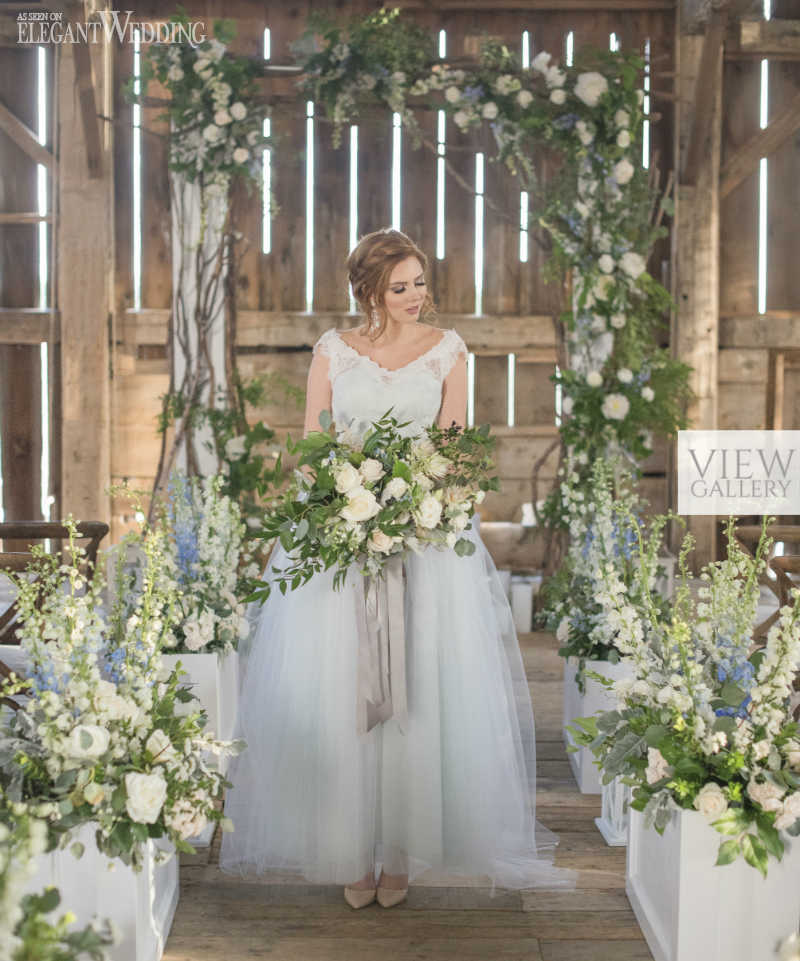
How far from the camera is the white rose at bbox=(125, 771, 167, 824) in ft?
6.40

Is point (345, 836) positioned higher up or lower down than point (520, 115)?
lower down

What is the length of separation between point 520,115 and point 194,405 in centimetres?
214

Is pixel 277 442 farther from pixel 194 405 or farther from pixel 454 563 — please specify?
pixel 454 563

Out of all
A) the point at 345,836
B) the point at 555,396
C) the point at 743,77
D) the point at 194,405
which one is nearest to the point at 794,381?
the point at 555,396

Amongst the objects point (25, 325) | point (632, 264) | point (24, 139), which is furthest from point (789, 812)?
point (24, 139)

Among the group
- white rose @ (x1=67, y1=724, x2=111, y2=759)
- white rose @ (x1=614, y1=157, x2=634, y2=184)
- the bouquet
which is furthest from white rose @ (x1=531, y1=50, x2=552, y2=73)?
white rose @ (x1=67, y1=724, x2=111, y2=759)

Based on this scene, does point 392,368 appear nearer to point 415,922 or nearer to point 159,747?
point 159,747

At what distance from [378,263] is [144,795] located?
4.82ft

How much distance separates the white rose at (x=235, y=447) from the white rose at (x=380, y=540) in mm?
2886

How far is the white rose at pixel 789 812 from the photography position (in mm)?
1947

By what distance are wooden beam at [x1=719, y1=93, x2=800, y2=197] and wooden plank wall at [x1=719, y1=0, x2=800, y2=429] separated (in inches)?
7.9

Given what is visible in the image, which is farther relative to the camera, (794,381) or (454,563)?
(794,381)

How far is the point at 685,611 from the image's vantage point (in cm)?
232

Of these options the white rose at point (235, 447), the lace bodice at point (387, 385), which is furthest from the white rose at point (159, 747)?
the white rose at point (235, 447)
